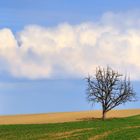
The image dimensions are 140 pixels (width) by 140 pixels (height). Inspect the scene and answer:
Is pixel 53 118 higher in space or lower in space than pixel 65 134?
higher

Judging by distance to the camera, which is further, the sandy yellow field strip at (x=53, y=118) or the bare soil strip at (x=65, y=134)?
the sandy yellow field strip at (x=53, y=118)

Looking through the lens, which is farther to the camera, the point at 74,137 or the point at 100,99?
the point at 100,99

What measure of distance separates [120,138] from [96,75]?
52291 millimetres

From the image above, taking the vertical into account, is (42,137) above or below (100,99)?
below

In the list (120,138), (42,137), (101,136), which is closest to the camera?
(120,138)

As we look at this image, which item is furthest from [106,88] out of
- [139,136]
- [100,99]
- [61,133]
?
[139,136]

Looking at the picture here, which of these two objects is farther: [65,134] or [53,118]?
[53,118]

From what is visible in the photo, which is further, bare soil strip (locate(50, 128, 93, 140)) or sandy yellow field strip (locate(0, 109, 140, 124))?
sandy yellow field strip (locate(0, 109, 140, 124))

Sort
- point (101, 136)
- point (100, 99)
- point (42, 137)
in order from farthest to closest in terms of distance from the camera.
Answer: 1. point (100, 99)
2. point (42, 137)
3. point (101, 136)

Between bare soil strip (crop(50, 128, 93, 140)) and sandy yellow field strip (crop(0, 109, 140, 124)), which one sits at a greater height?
sandy yellow field strip (crop(0, 109, 140, 124))

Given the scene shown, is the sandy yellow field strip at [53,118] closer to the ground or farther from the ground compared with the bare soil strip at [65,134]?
farther from the ground

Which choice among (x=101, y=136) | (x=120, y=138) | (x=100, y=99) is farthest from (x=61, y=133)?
(x=100, y=99)

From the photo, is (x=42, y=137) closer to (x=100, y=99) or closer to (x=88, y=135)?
(x=88, y=135)

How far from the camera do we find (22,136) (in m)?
56.9
